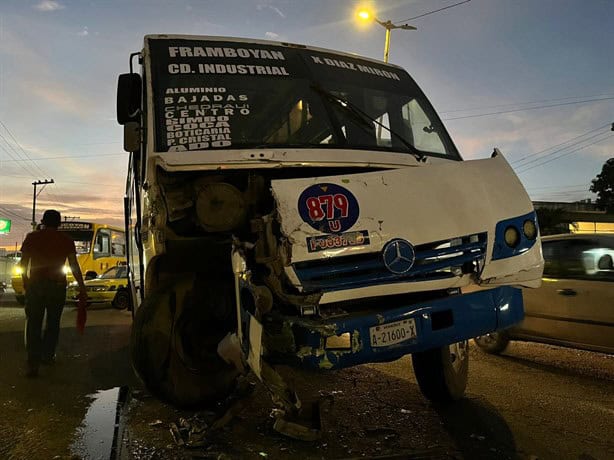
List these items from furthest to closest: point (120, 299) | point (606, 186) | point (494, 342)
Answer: point (606, 186), point (120, 299), point (494, 342)

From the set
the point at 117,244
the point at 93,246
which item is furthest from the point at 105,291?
the point at 117,244

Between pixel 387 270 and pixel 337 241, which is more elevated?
pixel 337 241

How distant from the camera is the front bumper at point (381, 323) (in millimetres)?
2877

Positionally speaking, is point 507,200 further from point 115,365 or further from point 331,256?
point 115,365

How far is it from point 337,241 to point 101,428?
96.2 inches

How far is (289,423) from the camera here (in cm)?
338

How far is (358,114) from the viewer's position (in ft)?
13.8

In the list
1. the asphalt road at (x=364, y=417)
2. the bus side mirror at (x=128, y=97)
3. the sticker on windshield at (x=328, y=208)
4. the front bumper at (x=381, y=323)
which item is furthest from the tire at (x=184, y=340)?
the bus side mirror at (x=128, y=97)

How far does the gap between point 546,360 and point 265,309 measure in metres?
5.07

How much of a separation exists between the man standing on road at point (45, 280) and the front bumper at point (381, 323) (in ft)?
13.2

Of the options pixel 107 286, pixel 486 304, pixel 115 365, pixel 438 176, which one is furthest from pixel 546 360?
pixel 107 286

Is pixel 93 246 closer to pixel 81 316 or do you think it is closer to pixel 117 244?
pixel 117 244

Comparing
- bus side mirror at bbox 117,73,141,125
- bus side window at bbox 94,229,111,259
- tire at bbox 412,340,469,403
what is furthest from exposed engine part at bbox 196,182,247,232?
bus side window at bbox 94,229,111,259

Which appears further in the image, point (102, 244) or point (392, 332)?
point (102, 244)
